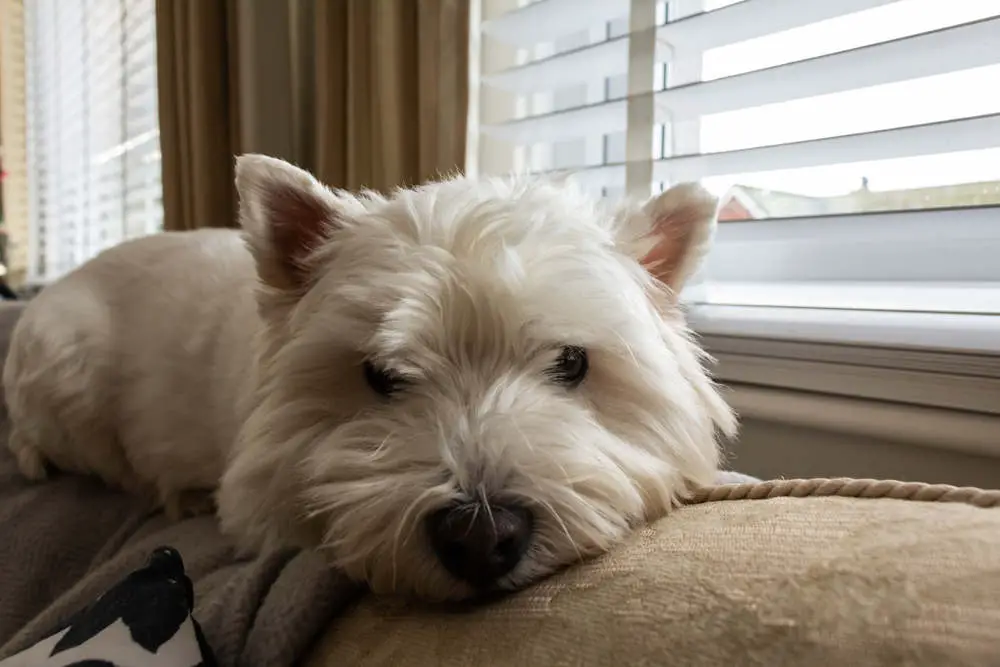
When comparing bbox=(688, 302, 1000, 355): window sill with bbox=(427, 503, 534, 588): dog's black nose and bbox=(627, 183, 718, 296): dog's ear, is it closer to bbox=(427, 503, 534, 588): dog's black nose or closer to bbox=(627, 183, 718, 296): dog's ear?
bbox=(627, 183, 718, 296): dog's ear

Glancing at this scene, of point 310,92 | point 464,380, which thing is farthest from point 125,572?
point 310,92

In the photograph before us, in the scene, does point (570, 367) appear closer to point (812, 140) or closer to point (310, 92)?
point (812, 140)

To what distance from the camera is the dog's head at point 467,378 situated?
2.44 ft

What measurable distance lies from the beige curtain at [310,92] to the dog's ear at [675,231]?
0.85 meters

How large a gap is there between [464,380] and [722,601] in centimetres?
39

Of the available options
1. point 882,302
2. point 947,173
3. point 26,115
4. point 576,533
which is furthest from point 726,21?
point 26,115

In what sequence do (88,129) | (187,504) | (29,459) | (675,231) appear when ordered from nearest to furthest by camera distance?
(675,231)
(187,504)
(29,459)
(88,129)

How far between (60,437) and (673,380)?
1.27 metres

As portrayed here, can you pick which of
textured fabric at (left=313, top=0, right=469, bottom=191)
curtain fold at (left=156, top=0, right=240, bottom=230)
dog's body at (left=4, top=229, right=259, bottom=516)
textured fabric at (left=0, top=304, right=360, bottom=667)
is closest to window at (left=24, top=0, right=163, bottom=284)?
curtain fold at (left=156, top=0, right=240, bottom=230)

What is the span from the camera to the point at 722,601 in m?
0.57

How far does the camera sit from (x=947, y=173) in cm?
130

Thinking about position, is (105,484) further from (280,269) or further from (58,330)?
(280,269)

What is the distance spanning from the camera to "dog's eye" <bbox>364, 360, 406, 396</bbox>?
0.91 m

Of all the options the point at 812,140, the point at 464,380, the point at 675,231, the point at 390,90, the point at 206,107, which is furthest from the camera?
the point at 206,107
